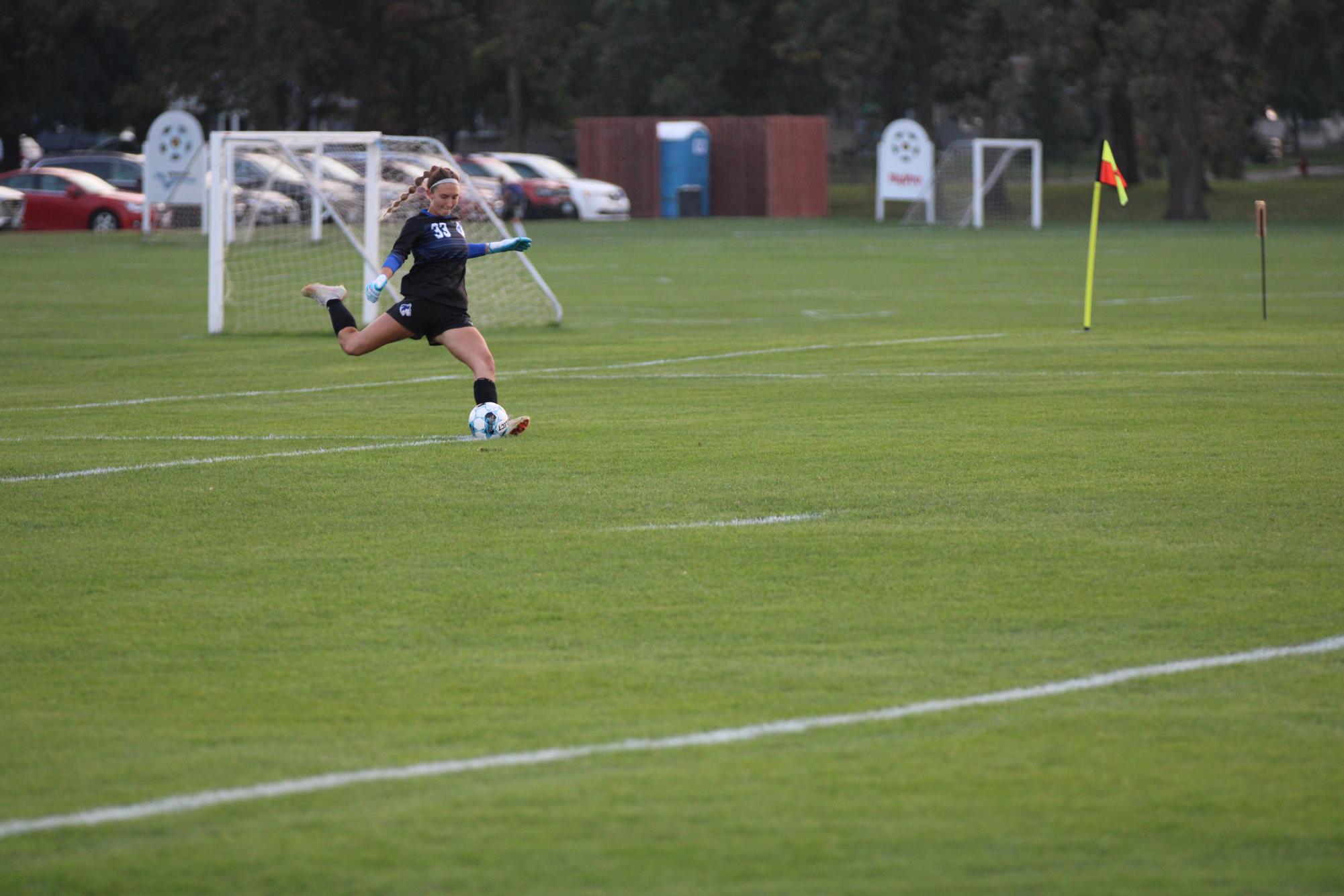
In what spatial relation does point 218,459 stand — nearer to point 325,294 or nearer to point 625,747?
point 325,294

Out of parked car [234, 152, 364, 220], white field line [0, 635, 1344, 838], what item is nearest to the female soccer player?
white field line [0, 635, 1344, 838]

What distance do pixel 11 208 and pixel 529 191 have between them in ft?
45.7

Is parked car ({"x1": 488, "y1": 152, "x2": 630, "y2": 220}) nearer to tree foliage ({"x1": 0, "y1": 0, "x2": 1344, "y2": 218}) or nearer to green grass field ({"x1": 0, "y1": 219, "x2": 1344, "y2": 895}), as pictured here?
tree foliage ({"x1": 0, "y1": 0, "x2": 1344, "y2": 218})

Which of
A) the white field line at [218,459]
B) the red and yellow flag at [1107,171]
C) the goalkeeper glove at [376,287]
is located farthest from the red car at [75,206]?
the white field line at [218,459]

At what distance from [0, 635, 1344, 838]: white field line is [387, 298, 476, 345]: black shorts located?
6294mm

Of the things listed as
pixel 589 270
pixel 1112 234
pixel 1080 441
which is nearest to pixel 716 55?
pixel 1112 234

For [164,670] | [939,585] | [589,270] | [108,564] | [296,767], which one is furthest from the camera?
[589,270]

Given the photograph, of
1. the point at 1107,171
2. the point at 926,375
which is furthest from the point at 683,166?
the point at 926,375

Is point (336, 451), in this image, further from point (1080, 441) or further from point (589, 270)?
point (589, 270)

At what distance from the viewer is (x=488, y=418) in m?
10.9

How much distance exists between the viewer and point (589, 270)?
29.6 meters

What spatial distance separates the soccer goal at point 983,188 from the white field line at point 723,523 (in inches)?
1508

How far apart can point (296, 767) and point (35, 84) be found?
62860mm

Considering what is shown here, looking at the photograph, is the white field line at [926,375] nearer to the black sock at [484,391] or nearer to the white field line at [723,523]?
the black sock at [484,391]
